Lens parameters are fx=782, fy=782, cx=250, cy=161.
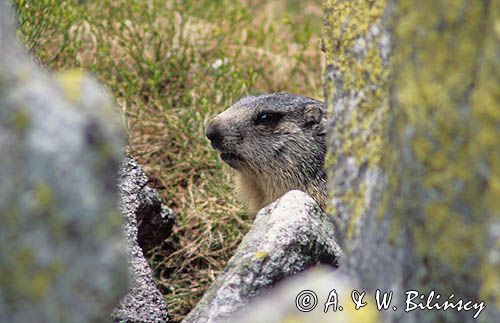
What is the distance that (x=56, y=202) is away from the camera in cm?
175

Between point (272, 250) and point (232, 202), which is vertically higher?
point (272, 250)

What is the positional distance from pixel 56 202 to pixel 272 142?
126 inches

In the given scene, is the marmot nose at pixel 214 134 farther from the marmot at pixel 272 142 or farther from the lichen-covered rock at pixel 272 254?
the lichen-covered rock at pixel 272 254

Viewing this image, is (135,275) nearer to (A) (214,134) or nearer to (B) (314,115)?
(A) (214,134)

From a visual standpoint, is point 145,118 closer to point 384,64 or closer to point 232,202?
point 232,202

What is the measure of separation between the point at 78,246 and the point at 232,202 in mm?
3608

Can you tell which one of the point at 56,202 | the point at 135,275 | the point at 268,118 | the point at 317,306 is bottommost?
the point at 135,275

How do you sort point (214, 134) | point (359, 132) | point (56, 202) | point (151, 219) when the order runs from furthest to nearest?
point (214, 134), point (151, 219), point (359, 132), point (56, 202)

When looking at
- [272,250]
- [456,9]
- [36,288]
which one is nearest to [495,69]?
[456,9]

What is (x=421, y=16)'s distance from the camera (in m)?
2.03

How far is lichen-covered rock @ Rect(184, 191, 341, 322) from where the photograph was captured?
2928 mm

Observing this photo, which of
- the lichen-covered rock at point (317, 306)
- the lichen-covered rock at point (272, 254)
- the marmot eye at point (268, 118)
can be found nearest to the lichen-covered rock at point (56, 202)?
the lichen-covered rock at point (317, 306)

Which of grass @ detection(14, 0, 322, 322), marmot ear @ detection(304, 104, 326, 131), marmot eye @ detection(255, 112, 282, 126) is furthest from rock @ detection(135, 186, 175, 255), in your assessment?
marmot ear @ detection(304, 104, 326, 131)

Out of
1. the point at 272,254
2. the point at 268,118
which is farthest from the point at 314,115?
the point at 272,254
